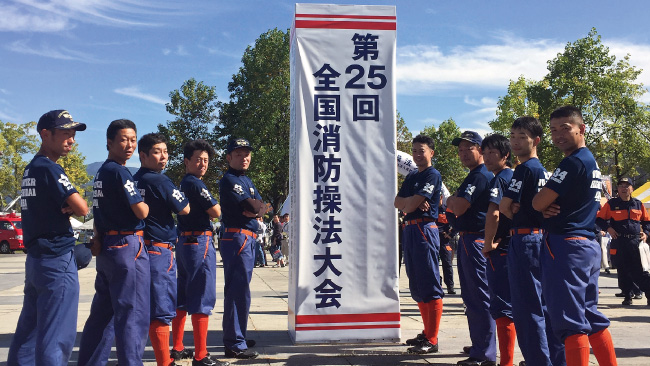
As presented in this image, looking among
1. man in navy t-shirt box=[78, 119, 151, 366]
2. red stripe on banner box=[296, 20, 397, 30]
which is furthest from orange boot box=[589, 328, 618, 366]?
red stripe on banner box=[296, 20, 397, 30]

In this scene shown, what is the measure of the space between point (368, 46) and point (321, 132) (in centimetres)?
116

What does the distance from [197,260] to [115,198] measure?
1.49 m

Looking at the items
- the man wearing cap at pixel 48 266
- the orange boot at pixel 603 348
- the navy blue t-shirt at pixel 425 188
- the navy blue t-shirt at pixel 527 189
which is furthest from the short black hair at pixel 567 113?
the man wearing cap at pixel 48 266

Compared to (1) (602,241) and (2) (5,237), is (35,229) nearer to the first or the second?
(1) (602,241)

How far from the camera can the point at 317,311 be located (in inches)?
264

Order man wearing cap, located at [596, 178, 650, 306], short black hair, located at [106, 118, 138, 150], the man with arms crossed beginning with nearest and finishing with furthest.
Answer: the man with arms crossed
short black hair, located at [106, 118, 138, 150]
man wearing cap, located at [596, 178, 650, 306]

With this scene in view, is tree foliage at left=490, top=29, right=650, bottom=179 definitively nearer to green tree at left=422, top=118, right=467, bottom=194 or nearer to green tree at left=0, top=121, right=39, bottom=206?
green tree at left=422, top=118, right=467, bottom=194

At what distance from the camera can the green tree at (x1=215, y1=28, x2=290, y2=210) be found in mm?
42375

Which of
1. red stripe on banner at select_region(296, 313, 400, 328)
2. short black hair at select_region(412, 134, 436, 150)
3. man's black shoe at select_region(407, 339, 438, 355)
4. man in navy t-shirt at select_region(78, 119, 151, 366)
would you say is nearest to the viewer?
man in navy t-shirt at select_region(78, 119, 151, 366)

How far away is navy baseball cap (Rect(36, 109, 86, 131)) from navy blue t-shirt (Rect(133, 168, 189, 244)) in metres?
Result: 0.90

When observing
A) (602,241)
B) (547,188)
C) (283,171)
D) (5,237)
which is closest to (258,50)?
(283,171)

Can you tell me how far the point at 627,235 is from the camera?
11.3m

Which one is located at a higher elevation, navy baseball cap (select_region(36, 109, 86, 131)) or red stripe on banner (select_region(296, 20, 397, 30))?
red stripe on banner (select_region(296, 20, 397, 30))

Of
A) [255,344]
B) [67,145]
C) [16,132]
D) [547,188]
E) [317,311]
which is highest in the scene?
[16,132]
